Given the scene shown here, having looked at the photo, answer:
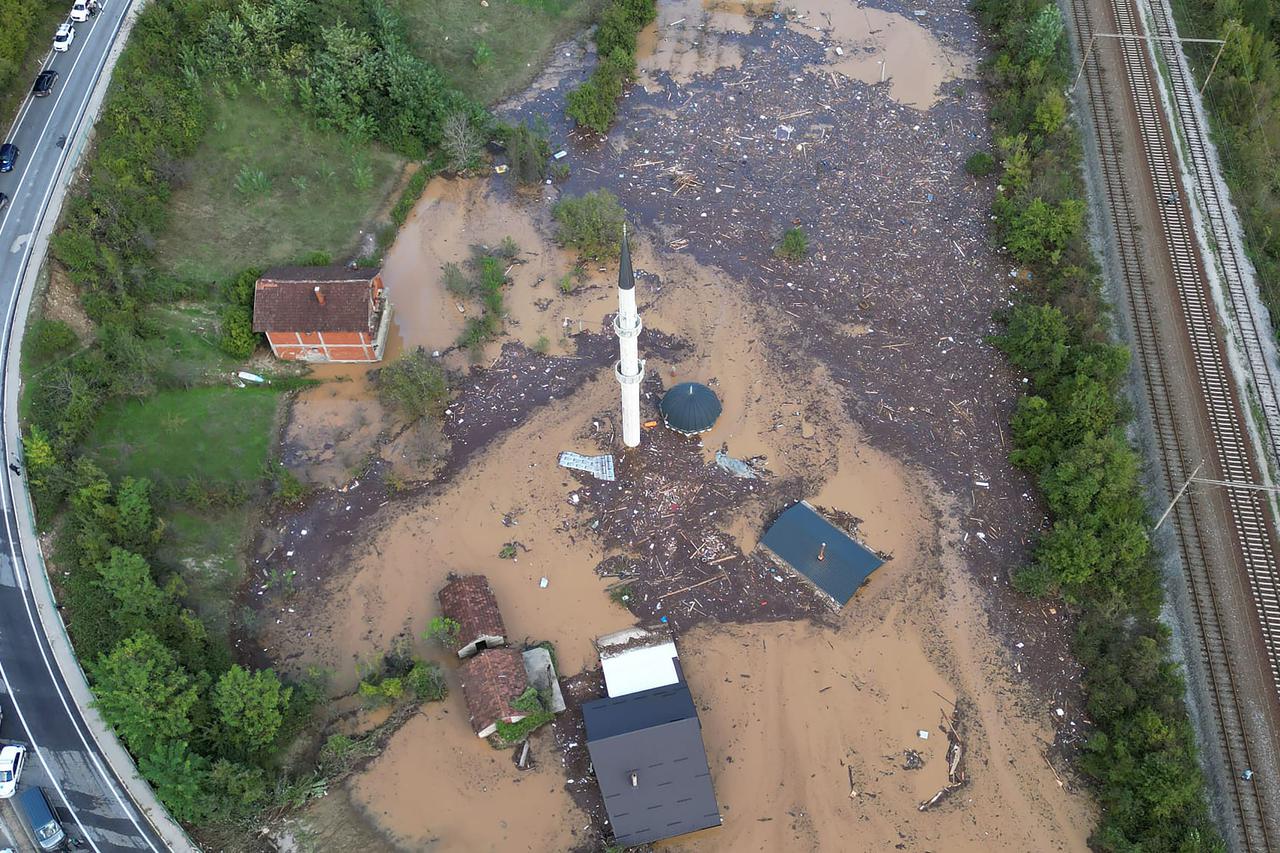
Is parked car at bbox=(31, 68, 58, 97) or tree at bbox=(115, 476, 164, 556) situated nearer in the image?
tree at bbox=(115, 476, 164, 556)

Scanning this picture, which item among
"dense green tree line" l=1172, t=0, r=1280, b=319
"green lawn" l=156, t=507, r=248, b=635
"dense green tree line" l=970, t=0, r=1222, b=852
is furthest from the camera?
"dense green tree line" l=1172, t=0, r=1280, b=319

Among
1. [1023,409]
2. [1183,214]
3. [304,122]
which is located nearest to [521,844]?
[1023,409]

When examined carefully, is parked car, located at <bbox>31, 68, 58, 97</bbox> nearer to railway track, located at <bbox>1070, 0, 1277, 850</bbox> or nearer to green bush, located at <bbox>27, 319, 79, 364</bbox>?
green bush, located at <bbox>27, 319, 79, 364</bbox>

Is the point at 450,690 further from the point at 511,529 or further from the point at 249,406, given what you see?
the point at 249,406

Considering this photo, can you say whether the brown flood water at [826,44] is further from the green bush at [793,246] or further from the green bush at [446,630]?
the green bush at [446,630]

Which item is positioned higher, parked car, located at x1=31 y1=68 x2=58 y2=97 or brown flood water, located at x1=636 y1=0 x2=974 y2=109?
parked car, located at x1=31 y1=68 x2=58 y2=97

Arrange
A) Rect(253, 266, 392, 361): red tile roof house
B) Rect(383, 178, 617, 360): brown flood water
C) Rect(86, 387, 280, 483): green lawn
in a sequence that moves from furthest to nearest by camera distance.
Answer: Rect(383, 178, 617, 360): brown flood water, Rect(253, 266, 392, 361): red tile roof house, Rect(86, 387, 280, 483): green lawn

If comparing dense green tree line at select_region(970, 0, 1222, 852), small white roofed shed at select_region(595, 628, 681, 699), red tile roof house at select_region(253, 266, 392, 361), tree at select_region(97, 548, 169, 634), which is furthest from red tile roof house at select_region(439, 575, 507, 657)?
dense green tree line at select_region(970, 0, 1222, 852)

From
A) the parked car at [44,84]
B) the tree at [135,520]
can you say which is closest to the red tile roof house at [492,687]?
the tree at [135,520]

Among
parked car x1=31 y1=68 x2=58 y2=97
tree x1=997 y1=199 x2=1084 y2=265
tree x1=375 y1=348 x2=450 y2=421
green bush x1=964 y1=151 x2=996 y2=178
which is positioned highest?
parked car x1=31 y1=68 x2=58 y2=97
